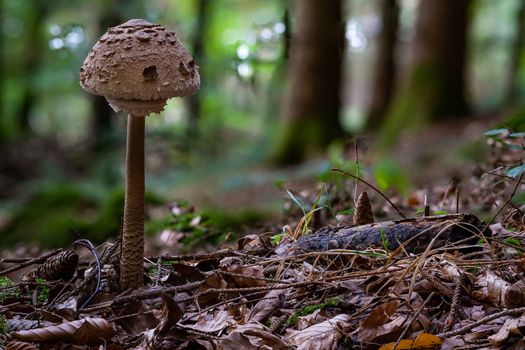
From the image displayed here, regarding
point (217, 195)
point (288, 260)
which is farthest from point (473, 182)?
point (217, 195)

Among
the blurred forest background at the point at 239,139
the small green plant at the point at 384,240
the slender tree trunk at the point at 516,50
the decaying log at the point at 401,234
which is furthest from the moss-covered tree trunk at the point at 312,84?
the small green plant at the point at 384,240

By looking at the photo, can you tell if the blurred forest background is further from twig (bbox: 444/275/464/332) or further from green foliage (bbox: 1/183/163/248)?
twig (bbox: 444/275/464/332)

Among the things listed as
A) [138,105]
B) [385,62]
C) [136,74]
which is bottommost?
[385,62]

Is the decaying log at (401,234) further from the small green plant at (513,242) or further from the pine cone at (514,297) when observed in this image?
the pine cone at (514,297)

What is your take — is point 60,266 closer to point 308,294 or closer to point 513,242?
point 308,294

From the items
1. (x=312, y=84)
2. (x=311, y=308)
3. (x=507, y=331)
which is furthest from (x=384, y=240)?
(x=312, y=84)

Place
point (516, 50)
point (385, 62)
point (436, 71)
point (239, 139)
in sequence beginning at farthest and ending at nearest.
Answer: point (239, 139) → point (516, 50) → point (385, 62) → point (436, 71)

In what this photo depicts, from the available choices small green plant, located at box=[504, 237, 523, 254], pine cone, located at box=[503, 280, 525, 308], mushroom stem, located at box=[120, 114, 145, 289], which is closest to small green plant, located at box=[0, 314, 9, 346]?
mushroom stem, located at box=[120, 114, 145, 289]

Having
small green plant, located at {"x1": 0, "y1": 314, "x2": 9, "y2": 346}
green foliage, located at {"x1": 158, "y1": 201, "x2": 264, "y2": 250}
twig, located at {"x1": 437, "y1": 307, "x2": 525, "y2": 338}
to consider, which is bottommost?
green foliage, located at {"x1": 158, "y1": 201, "x2": 264, "y2": 250}
